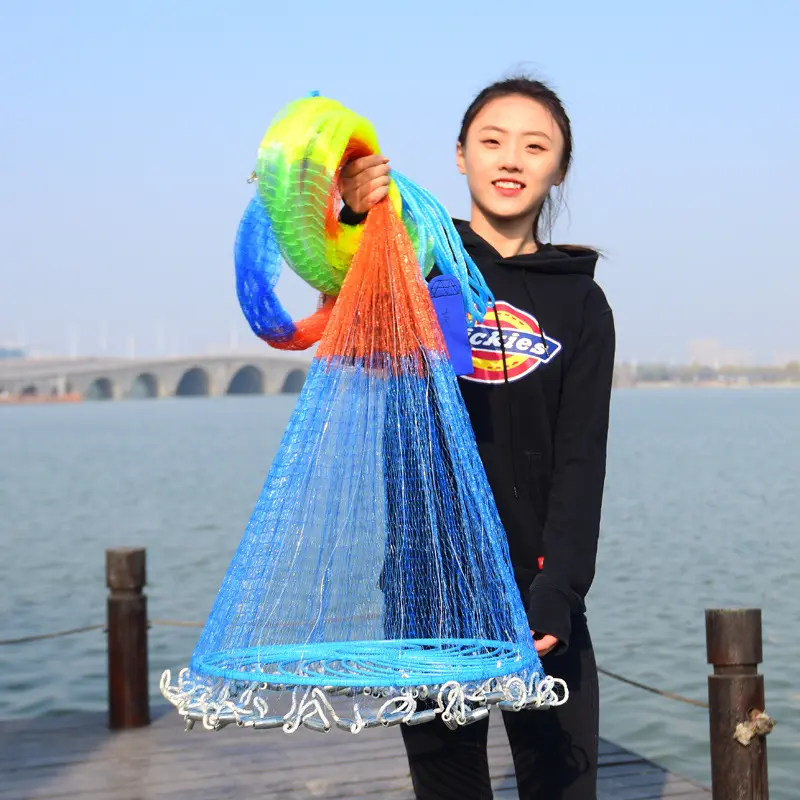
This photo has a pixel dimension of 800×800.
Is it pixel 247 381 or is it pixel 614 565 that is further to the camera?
pixel 247 381

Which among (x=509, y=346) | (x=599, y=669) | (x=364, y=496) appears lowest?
(x=599, y=669)

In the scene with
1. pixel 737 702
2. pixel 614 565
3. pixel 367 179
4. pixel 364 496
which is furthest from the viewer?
pixel 614 565

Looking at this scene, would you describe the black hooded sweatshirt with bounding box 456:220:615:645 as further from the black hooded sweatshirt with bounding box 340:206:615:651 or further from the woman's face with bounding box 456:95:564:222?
the woman's face with bounding box 456:95:564:222

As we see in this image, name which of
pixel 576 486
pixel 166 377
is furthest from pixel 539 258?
pixel 166 377

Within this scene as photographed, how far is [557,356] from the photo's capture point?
2549 mm

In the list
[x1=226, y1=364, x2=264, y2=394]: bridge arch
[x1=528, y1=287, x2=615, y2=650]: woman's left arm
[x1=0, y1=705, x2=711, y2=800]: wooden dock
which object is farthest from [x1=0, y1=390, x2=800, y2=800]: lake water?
[x1=226, y1=364, x2=264, y2=394]: bridge arch

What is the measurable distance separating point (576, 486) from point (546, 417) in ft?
0.53

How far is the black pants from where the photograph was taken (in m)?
2.49

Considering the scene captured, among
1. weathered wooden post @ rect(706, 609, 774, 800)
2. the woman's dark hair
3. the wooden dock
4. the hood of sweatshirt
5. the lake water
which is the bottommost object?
the lake water

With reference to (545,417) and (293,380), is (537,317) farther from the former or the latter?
(293,380)

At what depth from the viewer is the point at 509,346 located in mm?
2555

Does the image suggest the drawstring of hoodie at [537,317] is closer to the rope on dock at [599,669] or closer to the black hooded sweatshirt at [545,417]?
the black hooded sweatshirt at [545,417]

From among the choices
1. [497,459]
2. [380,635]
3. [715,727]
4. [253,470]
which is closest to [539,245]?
[497,459]

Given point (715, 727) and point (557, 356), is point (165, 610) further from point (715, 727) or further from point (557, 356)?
point (557, 356)
